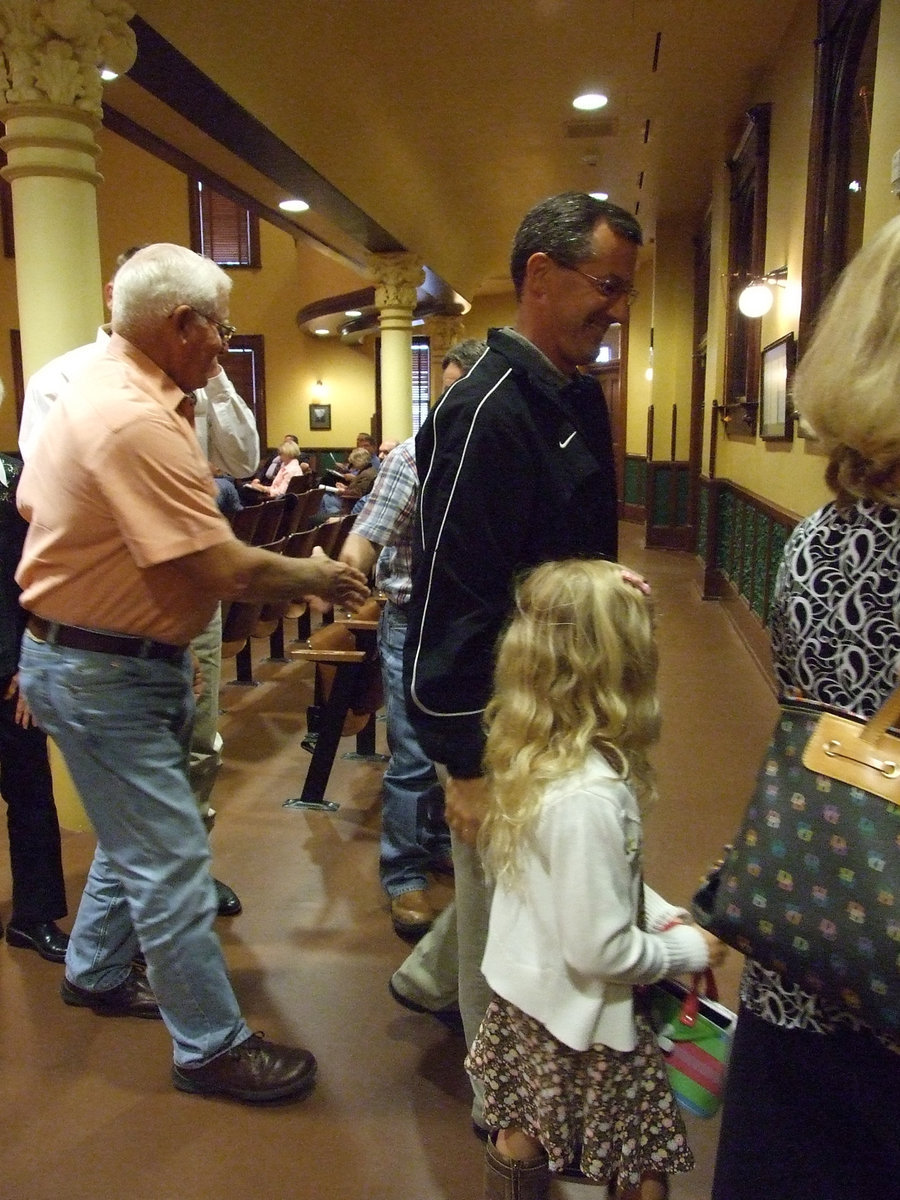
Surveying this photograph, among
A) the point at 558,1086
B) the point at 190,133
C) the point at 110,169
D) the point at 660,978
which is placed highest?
the point at 110,169

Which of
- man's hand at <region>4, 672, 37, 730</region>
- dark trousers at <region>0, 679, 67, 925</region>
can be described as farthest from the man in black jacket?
dark trousers at <region>0, 679, 67, 925</region>

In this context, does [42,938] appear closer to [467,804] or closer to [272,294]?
[467,804]

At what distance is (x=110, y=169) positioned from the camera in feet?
51.8

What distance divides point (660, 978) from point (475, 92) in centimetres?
674

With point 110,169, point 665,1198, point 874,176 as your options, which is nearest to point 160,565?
point 665,1198

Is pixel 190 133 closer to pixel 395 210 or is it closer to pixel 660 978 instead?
pixel 395 210

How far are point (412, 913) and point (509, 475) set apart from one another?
5.30 feet

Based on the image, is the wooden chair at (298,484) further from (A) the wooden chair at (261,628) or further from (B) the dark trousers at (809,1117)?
(B) the dark trousers at (809,1117)

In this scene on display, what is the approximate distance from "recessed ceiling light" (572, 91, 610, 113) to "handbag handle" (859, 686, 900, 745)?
7.05 meters

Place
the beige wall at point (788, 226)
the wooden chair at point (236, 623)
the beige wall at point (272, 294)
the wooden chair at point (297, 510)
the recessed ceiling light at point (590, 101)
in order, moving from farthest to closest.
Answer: the beige wall at point (272, 294), the recessed ceiling light at point (590, 101), the wooden chair at point (297, 510), the beige wall at point (788, 226), the wooden chair at point (236, 623)

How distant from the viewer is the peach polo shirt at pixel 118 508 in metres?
1.66

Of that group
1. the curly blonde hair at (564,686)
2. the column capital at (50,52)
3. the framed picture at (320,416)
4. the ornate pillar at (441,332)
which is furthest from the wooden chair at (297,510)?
the framed picture at (320,416)

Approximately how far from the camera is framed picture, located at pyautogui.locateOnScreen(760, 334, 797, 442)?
196 inches

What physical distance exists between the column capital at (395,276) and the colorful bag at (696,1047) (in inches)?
345
